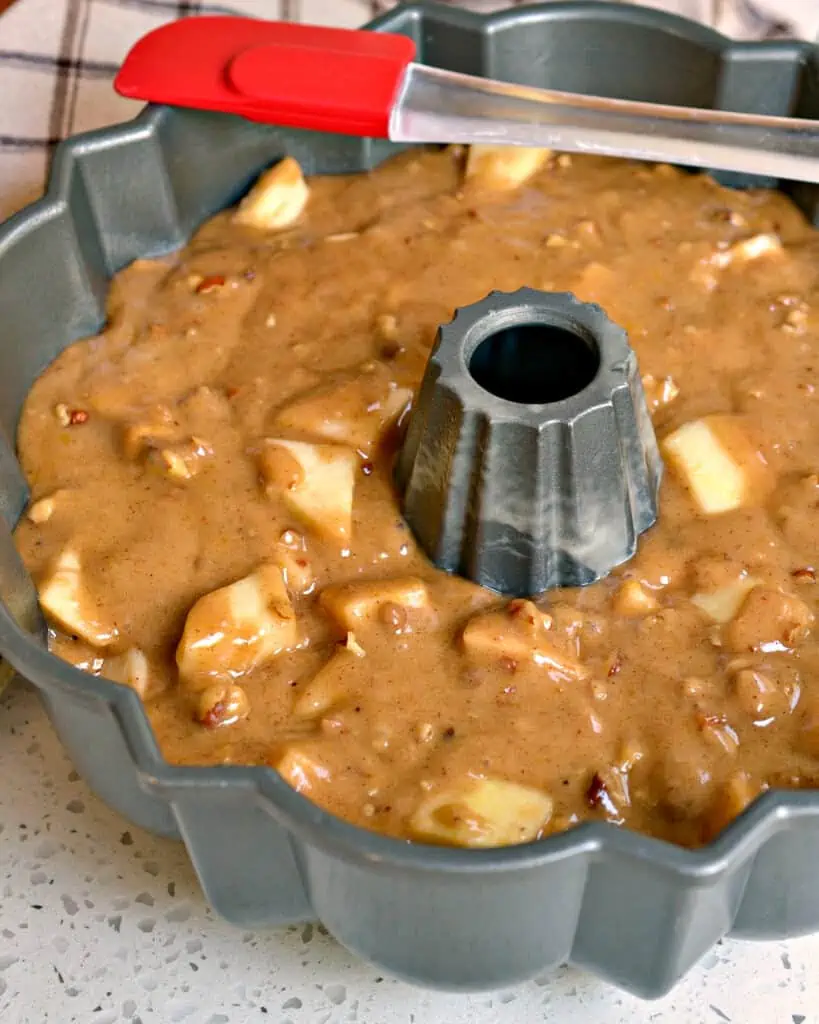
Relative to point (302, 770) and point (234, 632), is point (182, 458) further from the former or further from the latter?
point (302, 770)

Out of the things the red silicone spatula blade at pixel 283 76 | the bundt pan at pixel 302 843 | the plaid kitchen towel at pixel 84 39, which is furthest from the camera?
the plaid kitchen towel at pixel 84 39

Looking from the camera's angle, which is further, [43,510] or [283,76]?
[283,76]

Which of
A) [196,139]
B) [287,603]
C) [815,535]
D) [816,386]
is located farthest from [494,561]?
[196,139]

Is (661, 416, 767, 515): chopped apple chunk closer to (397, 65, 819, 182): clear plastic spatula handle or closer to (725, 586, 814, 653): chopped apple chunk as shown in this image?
(725, 586, 814, 653): chopped apple chunk


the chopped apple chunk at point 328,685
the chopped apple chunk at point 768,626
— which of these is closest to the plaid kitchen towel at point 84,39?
the chopped apple chunk at point 328,685


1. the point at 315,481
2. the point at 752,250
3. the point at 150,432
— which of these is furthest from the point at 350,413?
the point at 752,250

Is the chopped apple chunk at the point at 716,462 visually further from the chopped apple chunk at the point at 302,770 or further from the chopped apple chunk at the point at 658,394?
the chopped apple chunk at the point at 302,770
